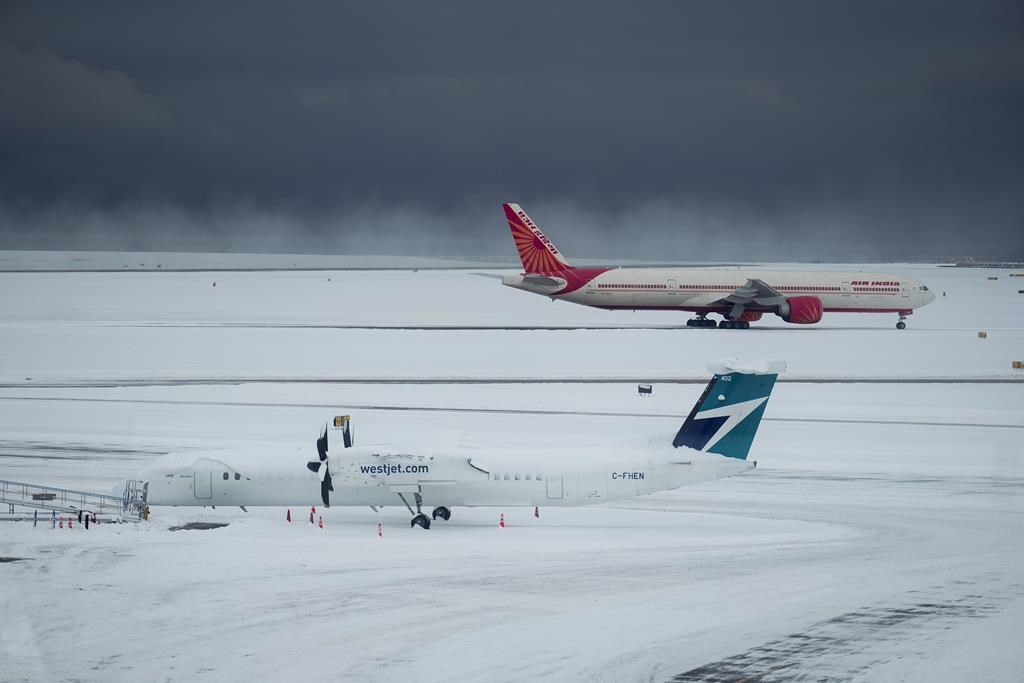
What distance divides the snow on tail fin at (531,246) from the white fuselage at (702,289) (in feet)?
3.76

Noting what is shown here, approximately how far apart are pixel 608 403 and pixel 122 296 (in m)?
104

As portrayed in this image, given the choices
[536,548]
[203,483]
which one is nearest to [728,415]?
[536,548]

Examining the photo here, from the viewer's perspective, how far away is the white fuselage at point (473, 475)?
3550 cm

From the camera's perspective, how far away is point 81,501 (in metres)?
36.9

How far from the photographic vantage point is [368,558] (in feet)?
106

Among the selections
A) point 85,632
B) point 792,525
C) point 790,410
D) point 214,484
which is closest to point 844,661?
point 792,525

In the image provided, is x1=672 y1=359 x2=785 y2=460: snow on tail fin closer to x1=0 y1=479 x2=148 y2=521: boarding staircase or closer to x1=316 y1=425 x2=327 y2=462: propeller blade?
x1=316 y1=425 x2=327 y2=462: propeller blade

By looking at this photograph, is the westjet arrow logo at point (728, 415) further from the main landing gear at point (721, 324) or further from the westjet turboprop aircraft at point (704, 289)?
the main landing gear at point (721, 324)

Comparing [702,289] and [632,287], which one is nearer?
[632,287]

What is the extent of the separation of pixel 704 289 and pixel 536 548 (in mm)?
63562

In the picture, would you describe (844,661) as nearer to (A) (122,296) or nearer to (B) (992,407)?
(B) (992,407)

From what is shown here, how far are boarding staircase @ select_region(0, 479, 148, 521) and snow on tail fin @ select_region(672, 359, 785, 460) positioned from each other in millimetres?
16847

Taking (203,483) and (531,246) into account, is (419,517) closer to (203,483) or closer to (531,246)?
(203,483)

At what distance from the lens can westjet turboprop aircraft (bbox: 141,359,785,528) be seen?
35531 millimetres
